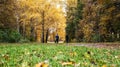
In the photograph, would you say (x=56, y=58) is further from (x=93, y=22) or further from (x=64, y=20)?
(x=64, y=20)

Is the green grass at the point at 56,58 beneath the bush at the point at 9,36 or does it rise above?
above

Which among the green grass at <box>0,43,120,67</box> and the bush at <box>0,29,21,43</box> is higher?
the green grass at <box>0,43,120,67</box>

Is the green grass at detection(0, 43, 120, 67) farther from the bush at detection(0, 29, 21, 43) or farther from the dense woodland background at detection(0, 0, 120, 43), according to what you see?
the dense woodland background at detection(0, 0, 120, 43)

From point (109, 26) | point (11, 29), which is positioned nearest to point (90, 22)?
point (109, 26)

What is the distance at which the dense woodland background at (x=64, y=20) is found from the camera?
3653 centimetres

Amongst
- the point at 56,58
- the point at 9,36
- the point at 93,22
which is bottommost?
the point at 9,36

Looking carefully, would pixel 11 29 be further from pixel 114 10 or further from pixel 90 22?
pixel 90 22

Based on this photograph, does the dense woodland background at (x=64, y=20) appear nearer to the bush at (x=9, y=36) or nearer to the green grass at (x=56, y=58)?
the bush at (x=9, y=36)

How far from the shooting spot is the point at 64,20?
61.1 m

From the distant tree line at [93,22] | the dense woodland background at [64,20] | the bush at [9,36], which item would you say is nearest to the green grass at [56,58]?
the distant tree line at [93,22]

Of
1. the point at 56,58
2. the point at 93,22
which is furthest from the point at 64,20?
the point at 56,58

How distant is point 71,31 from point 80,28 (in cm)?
389

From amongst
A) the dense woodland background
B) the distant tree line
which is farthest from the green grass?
the dense woodland background

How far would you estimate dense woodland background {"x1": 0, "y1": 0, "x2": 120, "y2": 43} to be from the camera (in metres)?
36.5
